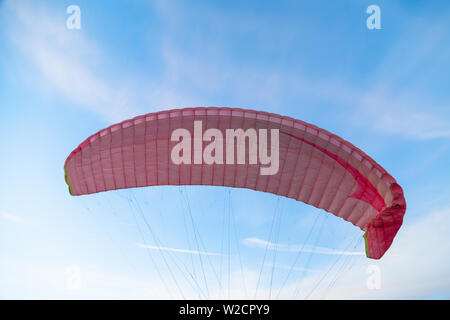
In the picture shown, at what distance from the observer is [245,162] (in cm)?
1106

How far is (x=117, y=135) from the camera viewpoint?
1017 cm

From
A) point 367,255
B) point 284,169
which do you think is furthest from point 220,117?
point 367,255

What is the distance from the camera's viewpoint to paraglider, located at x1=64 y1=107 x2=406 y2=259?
9.67m

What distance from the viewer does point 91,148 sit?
10.4 meters

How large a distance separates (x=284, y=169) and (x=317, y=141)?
1.52m

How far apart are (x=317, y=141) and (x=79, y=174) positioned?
23.7 feet

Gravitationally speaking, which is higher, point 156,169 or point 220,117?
point 220,117

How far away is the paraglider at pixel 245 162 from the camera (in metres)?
9.67
